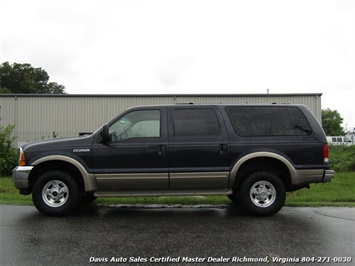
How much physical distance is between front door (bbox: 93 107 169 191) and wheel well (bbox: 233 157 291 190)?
4.47 ft

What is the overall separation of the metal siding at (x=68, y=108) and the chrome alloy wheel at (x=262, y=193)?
47.5ft

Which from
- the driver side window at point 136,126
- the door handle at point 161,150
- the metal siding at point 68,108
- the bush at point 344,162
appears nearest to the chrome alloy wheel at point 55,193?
the driver side window at point 136,126

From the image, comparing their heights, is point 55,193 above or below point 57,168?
below

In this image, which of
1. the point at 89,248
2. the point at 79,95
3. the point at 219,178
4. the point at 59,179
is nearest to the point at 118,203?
the point at 59,179

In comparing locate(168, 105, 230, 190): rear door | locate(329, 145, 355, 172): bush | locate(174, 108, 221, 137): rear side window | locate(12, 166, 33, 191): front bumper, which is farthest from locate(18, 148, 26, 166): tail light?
locate(329, 145, 355, 172): bush

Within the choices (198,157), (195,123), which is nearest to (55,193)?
(198,157)

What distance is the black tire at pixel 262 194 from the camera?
5805 mm

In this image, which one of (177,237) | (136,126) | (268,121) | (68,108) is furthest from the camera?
→ (68,108)

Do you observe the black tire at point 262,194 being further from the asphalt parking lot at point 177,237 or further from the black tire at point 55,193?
the black tire at point 55,193

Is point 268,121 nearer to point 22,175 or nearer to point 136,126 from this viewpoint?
point 136,126

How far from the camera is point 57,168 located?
6.00 meters

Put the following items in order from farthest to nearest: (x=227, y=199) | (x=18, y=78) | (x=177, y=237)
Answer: (x=18, y=78) → (x=227, y=199) → (x=177, y=237)

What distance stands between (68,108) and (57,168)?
602 inches

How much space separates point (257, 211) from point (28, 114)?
60.4ft
